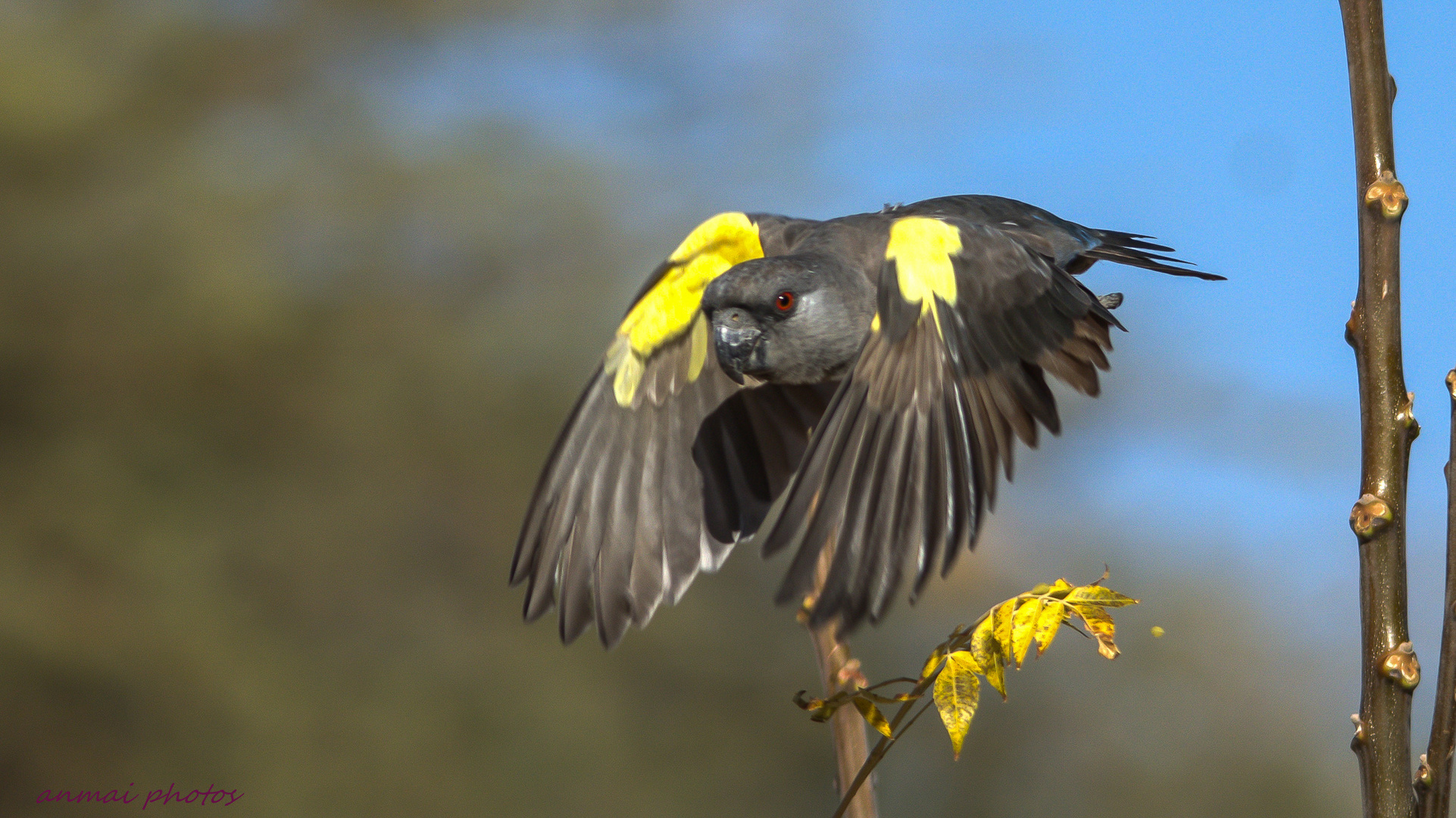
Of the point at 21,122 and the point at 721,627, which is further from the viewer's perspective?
the point at 21,122

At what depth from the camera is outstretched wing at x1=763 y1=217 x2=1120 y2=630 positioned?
185 centimetres

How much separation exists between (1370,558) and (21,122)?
1629cm

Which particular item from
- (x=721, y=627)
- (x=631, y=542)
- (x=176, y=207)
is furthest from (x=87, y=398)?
(x=631, y=542)

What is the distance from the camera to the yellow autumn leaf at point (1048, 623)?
150 cm

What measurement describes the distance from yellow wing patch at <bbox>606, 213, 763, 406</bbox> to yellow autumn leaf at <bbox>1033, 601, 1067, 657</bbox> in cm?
163

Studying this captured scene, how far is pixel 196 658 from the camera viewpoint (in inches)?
485

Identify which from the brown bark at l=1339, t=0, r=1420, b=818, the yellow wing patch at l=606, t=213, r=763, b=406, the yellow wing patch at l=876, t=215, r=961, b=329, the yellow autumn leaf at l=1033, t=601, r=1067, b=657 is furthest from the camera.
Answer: the yellow wing patch at l=606, t=213, r=763, b=406

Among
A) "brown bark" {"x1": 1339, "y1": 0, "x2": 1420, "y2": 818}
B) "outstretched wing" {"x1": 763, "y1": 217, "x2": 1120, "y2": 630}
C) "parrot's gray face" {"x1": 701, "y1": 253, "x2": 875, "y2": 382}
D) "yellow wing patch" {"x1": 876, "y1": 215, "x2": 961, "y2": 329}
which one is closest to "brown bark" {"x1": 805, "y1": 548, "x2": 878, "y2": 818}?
"outstretched wing" {"x1": 763, "y1": 217, "x2": 1120, "y2": 630}

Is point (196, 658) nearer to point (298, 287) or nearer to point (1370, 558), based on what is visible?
point (298, 287)

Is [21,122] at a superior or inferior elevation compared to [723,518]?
superior

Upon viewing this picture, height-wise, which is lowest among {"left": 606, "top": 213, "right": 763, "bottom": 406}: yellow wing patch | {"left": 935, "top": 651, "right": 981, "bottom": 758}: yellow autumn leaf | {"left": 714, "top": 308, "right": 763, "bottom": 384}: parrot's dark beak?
{"left": 935, "top": 651, "right": 981, "bottom": 758}: yellow autumn leaf

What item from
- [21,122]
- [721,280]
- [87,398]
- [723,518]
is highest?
[21,122]

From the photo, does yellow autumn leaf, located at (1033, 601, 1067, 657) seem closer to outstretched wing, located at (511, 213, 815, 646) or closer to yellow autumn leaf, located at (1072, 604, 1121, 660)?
yellow autumn leaf, located at (1072, 604, 1121, 660)

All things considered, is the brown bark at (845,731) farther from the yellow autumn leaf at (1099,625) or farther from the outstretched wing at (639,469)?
the outstretched wing at (639,469)
